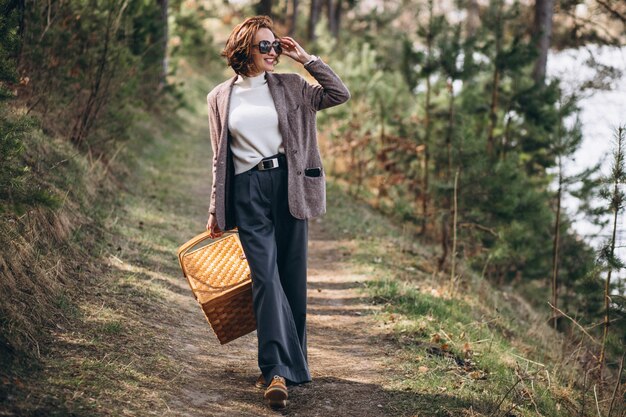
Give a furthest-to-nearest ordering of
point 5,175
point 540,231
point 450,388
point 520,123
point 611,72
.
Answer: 1. point 611,72
2. point 520,123
3. point 540,231
4. point 450,388
5. point 5,175

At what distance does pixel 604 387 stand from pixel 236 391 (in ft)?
11.7

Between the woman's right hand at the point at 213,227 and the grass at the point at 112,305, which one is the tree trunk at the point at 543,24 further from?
the woman's right hand at the point at 213,227

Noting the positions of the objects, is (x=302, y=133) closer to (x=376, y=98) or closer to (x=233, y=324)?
(x=233, y=324)

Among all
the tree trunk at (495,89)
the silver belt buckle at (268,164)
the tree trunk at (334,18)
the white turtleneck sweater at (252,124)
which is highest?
the tree trunk at (334,18)

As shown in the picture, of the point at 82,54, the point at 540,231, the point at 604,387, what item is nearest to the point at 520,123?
the point at 540,231

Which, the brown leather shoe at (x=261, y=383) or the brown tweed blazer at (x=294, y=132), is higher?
the brown tweed blazer at (x=294, y=132)

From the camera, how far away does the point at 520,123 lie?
1171 centimetres

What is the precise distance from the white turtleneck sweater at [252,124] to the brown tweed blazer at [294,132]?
41 mm

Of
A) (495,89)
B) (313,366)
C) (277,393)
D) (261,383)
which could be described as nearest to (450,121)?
(495,89)

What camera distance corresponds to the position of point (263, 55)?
4.48 meters

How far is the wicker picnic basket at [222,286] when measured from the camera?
482 cm

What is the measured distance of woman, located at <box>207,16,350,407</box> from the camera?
14.8 ft

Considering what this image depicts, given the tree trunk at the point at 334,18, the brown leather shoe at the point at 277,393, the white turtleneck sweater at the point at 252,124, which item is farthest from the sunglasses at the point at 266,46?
the tree trunk at the point at 334,18

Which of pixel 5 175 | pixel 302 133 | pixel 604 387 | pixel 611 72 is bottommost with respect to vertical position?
pixel 604 387
